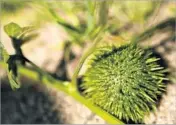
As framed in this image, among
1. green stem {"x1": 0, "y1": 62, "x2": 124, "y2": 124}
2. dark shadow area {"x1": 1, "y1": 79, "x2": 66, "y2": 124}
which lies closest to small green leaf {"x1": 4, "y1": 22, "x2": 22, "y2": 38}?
green stem {"x1": 0, "y1": 62, "x2": 124, "y2": 124}

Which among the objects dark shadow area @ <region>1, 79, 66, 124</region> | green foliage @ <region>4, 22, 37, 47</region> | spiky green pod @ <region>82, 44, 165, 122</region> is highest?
green foliage @ <region>4, 22, 37, 47</region>

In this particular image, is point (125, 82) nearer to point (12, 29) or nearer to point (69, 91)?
point (69, 91)

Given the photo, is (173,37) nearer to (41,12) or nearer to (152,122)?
(152,122)

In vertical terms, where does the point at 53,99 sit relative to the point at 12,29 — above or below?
below

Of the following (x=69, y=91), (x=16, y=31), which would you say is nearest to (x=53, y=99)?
(x=69, y=91)

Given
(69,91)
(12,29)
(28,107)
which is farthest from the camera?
(28,107)

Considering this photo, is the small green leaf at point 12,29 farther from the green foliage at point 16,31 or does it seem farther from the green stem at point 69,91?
the green stem at point 69,91

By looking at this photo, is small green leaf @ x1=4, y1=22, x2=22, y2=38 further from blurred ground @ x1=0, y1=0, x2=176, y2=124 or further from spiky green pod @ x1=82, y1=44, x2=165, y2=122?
blurred ground @ x1=0, y1=0, x2=176, y2=124
